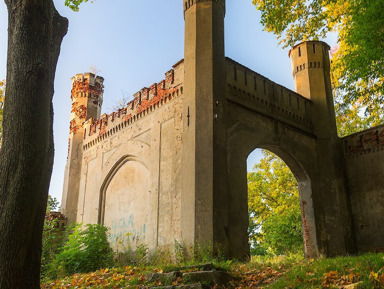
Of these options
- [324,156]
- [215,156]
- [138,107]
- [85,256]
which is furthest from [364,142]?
[85,256]

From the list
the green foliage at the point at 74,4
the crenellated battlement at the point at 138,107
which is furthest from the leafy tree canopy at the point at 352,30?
the green foliage at the point at 74,4

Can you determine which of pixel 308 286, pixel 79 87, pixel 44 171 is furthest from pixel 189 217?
pixel 79 87

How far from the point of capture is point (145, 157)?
40.5 feet

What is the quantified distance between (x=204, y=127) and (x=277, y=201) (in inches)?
472

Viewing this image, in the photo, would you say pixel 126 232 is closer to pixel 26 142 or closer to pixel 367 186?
pixel 367 186

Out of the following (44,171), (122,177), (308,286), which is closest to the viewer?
(44,171)

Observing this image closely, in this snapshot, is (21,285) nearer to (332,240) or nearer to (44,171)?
(44,171)

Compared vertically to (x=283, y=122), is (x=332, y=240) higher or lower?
lower

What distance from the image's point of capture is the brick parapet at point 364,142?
1271 cm

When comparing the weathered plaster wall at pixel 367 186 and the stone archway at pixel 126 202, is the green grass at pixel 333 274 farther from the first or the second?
the weathered plaster wall at pixel 367 186

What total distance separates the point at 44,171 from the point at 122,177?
8.50 metres

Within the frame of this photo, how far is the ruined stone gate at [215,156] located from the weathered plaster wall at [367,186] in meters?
0.03

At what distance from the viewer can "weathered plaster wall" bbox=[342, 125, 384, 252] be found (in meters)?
12.4

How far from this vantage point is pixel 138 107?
43.3 ft
